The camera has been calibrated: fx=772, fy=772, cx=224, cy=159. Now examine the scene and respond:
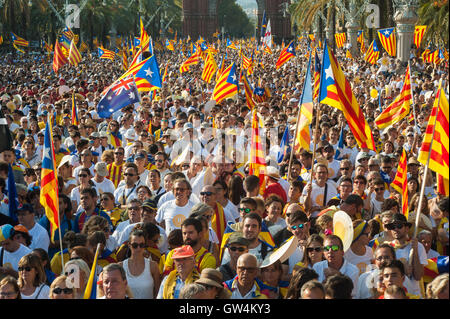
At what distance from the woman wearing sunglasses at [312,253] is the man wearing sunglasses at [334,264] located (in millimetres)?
86

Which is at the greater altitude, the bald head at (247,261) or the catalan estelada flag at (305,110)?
the catalan estelada flag at (305,110)

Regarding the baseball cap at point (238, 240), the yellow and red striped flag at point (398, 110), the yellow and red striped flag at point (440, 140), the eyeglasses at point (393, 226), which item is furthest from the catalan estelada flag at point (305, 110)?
the yellow and red striped flag at point (440, 140)

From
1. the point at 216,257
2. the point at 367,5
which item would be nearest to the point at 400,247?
the point at 216,257

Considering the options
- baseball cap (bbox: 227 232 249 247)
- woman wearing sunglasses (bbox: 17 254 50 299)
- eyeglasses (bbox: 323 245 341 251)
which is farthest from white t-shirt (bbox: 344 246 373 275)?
woman wearing sunglasses (bbox: 17 254 50 299)

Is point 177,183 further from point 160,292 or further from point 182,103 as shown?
point 182,103

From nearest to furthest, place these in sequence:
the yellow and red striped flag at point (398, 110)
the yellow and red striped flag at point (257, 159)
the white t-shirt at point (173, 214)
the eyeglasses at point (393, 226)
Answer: the eyeglasses at point (393, 226) → the white t-shirt at point (173, 214) → the yellow and red striped flag at point (257, 159) → the yellow and red striped flag at point (398, 110)

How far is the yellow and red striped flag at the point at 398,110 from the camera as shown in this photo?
11.8 m

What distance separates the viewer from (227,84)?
1641cm

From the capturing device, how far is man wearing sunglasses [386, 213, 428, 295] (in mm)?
5918

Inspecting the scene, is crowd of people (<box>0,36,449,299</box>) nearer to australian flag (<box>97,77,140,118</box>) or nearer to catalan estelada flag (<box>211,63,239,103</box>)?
australian flag (<box>97,77,140,118</box>)

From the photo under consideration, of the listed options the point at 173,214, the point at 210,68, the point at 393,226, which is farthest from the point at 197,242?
the point at 210,68

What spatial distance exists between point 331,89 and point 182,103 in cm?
848

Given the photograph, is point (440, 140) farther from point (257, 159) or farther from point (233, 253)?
point (257, 159)

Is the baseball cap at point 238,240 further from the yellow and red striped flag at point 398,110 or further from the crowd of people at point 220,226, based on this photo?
the yellow and red striped flag at point 398,110
